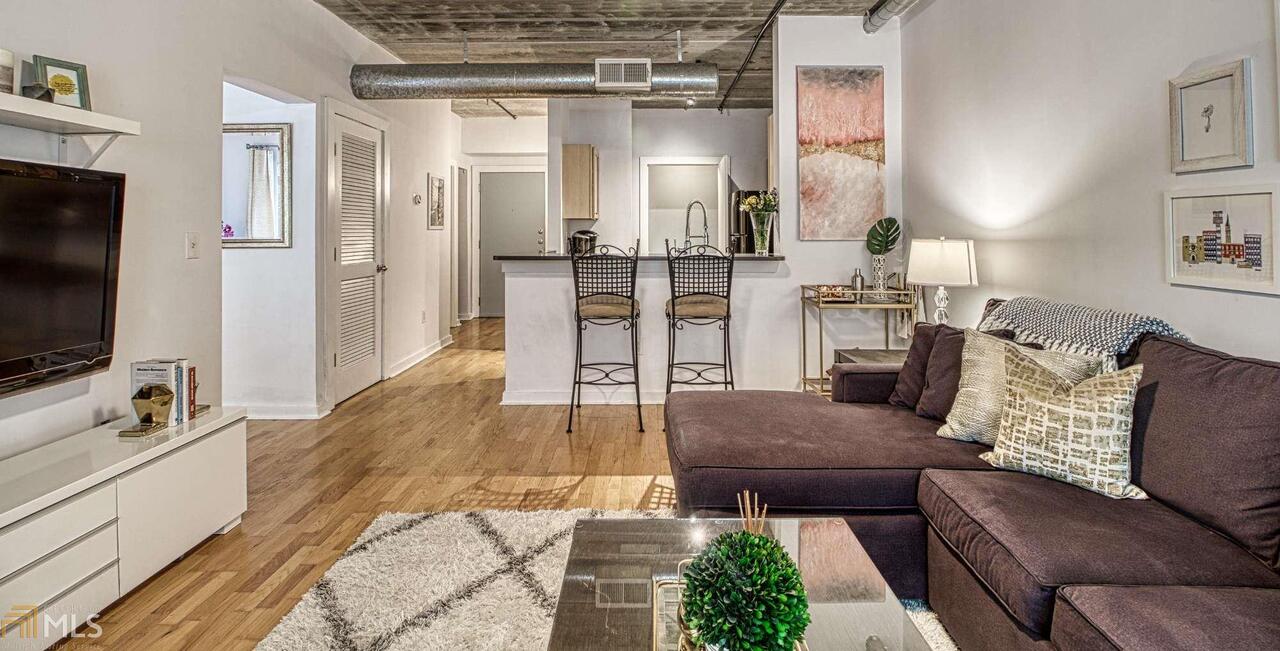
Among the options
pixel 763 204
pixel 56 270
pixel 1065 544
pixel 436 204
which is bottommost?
pixel 1065 544

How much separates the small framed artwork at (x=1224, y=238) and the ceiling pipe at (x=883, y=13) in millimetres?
2449

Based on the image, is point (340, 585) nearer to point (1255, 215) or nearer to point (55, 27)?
point (55, 27)

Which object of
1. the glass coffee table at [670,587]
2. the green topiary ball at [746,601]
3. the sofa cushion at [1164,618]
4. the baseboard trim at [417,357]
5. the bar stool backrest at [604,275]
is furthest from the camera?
the baseboard trim at [417,357]

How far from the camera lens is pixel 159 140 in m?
2.96

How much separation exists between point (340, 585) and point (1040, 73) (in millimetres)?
3436

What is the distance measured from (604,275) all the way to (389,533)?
2.25 metres

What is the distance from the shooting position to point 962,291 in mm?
3912

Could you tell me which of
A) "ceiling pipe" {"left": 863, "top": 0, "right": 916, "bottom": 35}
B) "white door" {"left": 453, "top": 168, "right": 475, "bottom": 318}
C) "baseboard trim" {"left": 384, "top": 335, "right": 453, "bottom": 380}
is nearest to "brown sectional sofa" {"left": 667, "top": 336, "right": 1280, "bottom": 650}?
"ceiling pipe" {"left": 863, "top": 0, "right": 916, "bottom": 35}

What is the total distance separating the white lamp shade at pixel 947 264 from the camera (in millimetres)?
3430

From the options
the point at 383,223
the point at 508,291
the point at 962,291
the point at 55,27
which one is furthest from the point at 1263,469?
the point at 383,223

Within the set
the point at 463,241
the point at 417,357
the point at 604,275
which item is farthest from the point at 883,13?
the point at 463,241

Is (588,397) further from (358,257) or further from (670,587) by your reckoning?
(670,587)

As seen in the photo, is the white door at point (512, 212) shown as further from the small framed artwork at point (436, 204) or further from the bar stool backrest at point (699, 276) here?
the bar stool backrest at point (699, 276)

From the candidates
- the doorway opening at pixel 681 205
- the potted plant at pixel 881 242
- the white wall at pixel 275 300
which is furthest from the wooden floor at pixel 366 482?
the doorway opening at pixel 681 205
